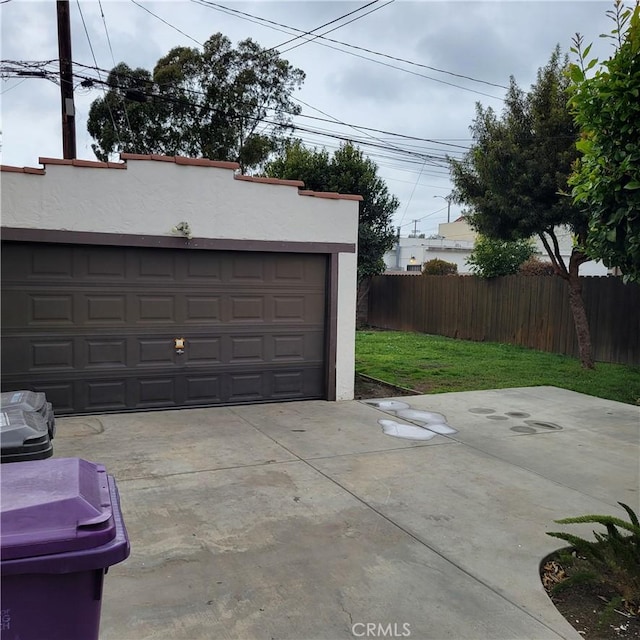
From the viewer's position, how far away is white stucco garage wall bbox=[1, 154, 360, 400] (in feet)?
22.9

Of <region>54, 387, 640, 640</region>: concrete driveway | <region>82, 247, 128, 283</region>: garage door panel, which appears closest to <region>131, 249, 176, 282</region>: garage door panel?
<region>82, 247, 128, 283</region>: garage door panel

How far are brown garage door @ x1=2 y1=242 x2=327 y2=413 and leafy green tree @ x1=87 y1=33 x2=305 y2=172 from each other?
16.0 metres

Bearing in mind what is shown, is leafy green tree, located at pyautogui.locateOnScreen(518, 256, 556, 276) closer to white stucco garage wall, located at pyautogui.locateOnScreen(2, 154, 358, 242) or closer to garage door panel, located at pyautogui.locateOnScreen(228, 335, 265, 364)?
white stucco garage wall, located at pyautogui.locateOnScreen(2, 154, 358, 242)

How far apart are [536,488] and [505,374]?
672 centimetres

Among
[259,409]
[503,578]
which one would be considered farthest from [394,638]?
[259,409]

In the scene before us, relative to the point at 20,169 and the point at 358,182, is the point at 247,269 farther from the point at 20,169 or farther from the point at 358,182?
the point at 358,182

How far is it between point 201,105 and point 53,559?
74.4ft

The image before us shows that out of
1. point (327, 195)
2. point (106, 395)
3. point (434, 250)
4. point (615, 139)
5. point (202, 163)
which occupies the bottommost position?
point (106, 395)

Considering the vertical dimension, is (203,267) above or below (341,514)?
above

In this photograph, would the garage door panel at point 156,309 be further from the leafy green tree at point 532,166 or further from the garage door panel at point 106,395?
the leafy green tree at point 532,166

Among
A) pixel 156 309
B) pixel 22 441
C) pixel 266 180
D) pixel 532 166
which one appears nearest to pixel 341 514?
pixel 22 441

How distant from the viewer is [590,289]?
13.6 metres

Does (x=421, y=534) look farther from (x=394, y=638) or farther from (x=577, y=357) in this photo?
(x=577, y=357)

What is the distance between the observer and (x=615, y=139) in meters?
3.92
